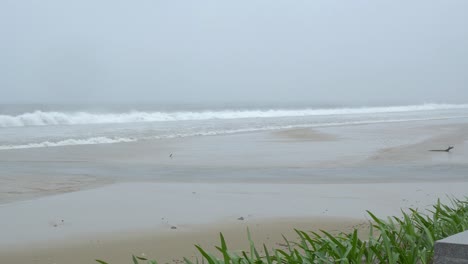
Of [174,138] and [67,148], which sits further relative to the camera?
[174,138]

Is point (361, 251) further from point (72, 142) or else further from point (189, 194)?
point (72, 142)

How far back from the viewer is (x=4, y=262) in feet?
18.1

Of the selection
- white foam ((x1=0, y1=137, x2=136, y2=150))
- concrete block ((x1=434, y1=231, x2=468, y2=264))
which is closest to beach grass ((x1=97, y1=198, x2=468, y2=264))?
concrete block ((x1=434, y1=231, x2=468, y2=264))

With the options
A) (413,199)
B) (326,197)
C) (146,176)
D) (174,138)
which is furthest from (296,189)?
(174,138)

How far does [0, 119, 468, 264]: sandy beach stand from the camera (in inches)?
247

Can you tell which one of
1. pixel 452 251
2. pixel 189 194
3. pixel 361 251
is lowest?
pixel 189 194

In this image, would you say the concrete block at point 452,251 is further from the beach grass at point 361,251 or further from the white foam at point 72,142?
the white foam at point 72,142

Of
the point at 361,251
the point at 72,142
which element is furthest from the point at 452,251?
the point at 72,142

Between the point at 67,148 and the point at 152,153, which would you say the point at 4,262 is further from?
the point at 67,148

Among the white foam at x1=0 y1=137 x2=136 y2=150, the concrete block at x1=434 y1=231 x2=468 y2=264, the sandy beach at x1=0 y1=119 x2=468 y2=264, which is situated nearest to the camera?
the concrete block at x1=434 y1=231 x2=468 y2=264

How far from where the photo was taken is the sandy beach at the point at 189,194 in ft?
20.6

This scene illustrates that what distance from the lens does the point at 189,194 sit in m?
9.20

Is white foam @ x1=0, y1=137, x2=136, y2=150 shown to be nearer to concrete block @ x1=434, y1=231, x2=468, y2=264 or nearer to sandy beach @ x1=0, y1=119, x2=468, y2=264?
sandy beach @ x1=0, y1=119, x2=468, y2=264

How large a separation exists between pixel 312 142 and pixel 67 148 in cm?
801
